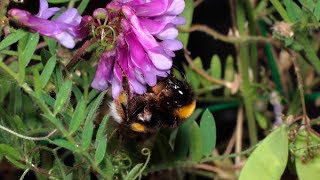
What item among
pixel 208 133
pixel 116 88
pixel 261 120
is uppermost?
pixel 116 88

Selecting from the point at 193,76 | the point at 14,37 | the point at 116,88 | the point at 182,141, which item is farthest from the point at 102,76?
the point at 193,76

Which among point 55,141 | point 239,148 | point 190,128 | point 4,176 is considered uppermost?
point 55,141

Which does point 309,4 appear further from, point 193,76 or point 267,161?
point 193,76

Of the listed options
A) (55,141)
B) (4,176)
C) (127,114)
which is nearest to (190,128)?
(127,114)

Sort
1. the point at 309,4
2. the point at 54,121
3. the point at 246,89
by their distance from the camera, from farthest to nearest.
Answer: the point at 246,89, the point at 309,4, the point at 54,121

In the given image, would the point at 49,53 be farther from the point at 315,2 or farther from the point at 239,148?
the point at 239,148

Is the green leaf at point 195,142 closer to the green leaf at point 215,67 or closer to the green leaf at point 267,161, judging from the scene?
the green leaf at point 267,161

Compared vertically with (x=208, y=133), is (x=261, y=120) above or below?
below
